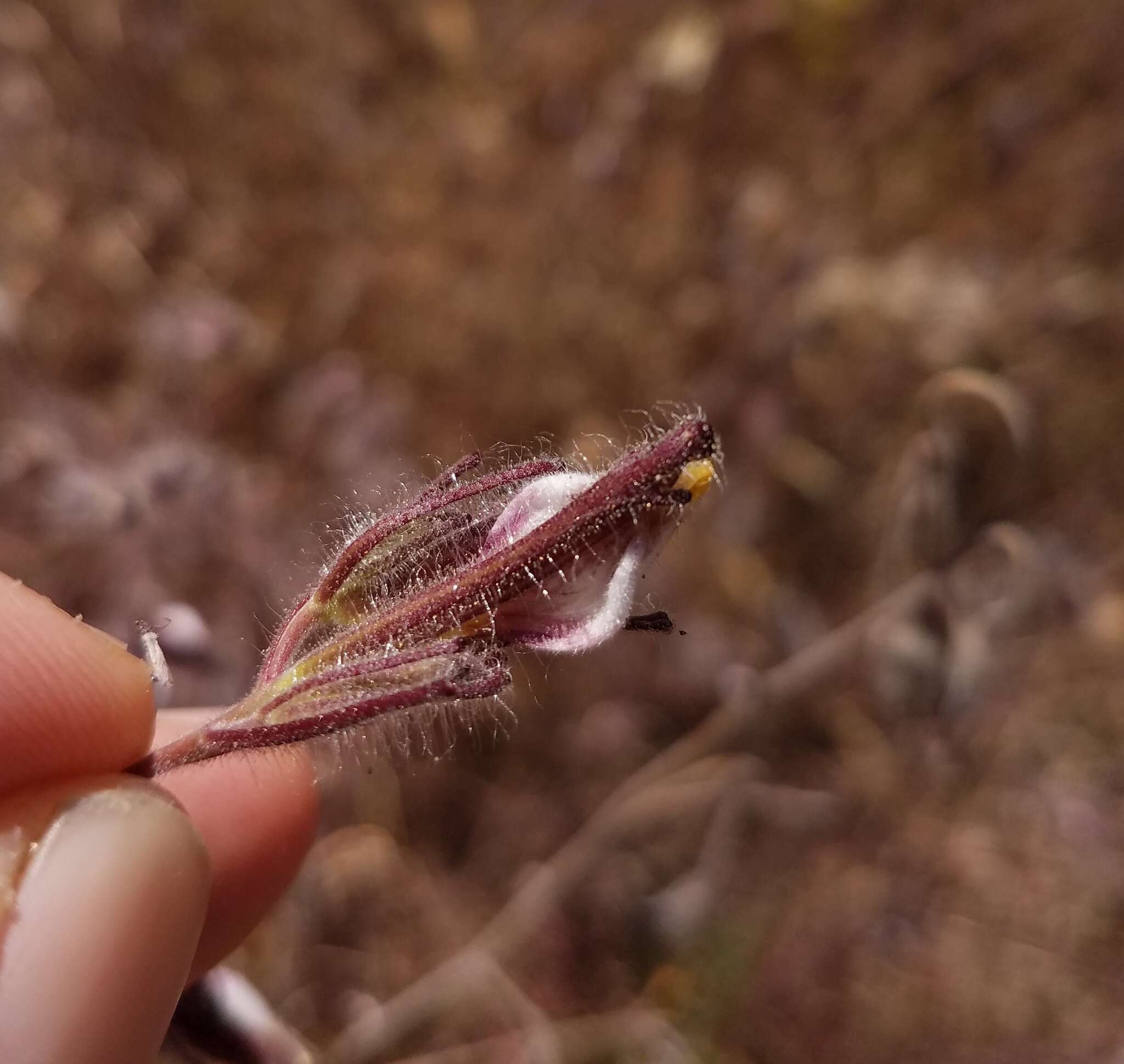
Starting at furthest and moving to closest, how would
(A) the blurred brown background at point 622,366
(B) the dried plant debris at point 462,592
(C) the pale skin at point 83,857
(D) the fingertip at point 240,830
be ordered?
(A) the blurred brown background at point 622,366, (D) the fingertip at point 240,830, (C) the pale skin at point 83,857, (B) the dried plant debris at point 462,592

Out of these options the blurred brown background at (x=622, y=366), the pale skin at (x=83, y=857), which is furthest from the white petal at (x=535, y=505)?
the blurred brown background at (x=622, y=366)

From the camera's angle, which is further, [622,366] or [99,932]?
[622,366]

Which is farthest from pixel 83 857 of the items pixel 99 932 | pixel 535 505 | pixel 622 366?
pixel 622 366

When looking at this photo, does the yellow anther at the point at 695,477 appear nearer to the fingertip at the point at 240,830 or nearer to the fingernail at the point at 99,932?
the fingernail at the point at 99,932

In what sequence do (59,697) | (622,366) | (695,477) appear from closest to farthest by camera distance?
(695,477) → (59,697) → (622,366)

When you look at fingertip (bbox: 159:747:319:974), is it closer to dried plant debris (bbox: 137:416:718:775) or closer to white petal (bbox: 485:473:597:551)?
dried plant debris (bbox: 137:416:718:775)

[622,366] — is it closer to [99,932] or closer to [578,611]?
[578,611]
